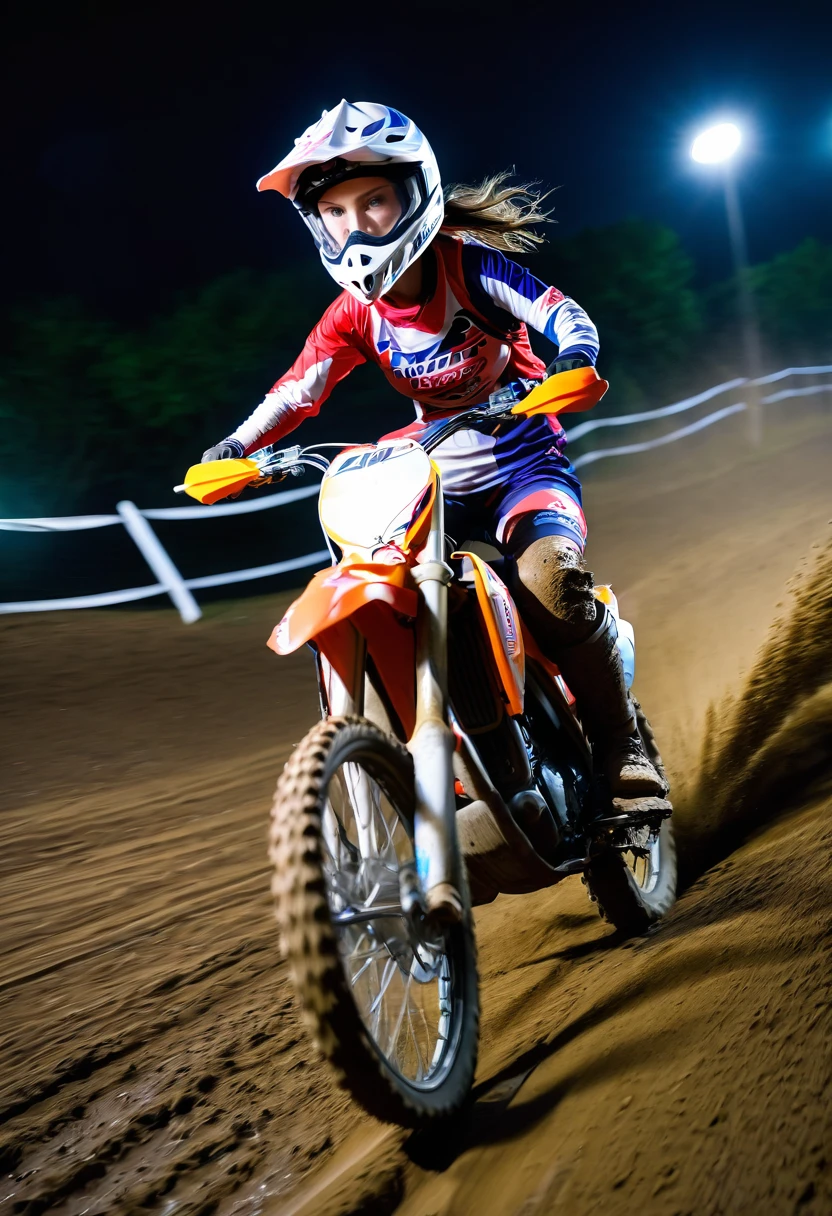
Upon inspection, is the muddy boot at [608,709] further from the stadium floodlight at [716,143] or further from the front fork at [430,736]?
the stadium floodlight at [716,143]

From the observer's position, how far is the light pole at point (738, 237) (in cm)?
1194

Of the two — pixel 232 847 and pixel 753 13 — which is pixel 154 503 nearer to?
pixel 232 847

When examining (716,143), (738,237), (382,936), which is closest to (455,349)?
(382,936)

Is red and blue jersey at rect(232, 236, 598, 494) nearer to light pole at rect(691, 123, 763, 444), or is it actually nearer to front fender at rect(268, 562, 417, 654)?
front fender at rect(268, 562, 417, 654)

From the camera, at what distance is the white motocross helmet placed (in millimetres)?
2471

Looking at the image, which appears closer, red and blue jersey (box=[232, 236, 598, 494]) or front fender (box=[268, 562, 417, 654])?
front fender (box=[268, 562, 417, 654])

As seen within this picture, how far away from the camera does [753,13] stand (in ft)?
38.6

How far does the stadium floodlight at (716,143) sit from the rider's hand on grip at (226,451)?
1100cm

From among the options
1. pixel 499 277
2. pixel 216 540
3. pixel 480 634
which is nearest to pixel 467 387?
pixel 499 277

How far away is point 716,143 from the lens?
473 inches

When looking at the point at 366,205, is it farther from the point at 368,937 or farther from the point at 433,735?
the point at 368,937

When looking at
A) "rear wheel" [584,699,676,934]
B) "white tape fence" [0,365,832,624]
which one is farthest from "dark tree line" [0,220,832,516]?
"rear wheel" [584,699,676,934]

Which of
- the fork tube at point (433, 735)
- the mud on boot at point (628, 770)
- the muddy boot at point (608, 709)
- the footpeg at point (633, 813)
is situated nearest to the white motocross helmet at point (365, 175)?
the fork tube at point (433, 735)

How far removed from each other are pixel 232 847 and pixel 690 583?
415 centimetres
